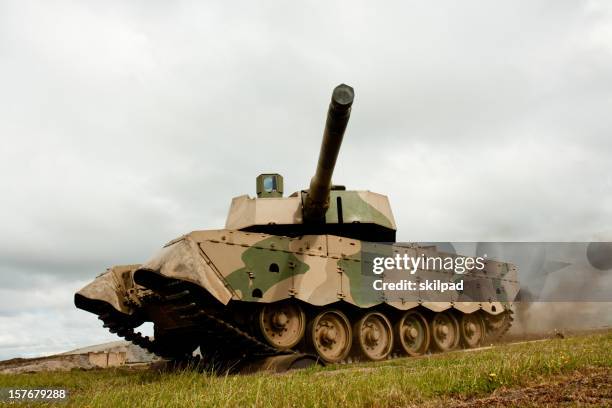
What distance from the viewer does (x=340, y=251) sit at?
12328 millimetres

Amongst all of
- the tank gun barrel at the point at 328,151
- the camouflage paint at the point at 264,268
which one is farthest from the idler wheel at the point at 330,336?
the tank gun barrel at the point at 328,151

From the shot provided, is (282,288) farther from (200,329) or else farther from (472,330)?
(472,330)

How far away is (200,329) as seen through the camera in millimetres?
9930

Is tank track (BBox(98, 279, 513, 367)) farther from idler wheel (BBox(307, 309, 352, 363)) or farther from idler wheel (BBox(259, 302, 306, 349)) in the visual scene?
idler wheel (BBox(307, 309, 352, 363))

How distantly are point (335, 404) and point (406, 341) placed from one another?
9575 mm

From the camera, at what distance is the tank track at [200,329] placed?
9.22 m

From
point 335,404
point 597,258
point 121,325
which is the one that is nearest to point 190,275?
point 121,325

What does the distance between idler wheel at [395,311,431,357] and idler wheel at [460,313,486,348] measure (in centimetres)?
166

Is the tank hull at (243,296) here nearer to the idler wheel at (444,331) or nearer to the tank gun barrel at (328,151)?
the tank gun barrel at (328,151)

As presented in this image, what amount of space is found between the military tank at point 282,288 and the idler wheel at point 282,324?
0.02 metres

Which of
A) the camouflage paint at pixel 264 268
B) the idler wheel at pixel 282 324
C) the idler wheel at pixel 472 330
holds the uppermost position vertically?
the camouflage paint at pixel 264 268

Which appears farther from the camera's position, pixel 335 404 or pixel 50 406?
pixel 50 406

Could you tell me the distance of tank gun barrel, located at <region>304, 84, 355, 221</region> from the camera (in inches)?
361

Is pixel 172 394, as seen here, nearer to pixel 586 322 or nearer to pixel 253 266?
pixel 253 266
